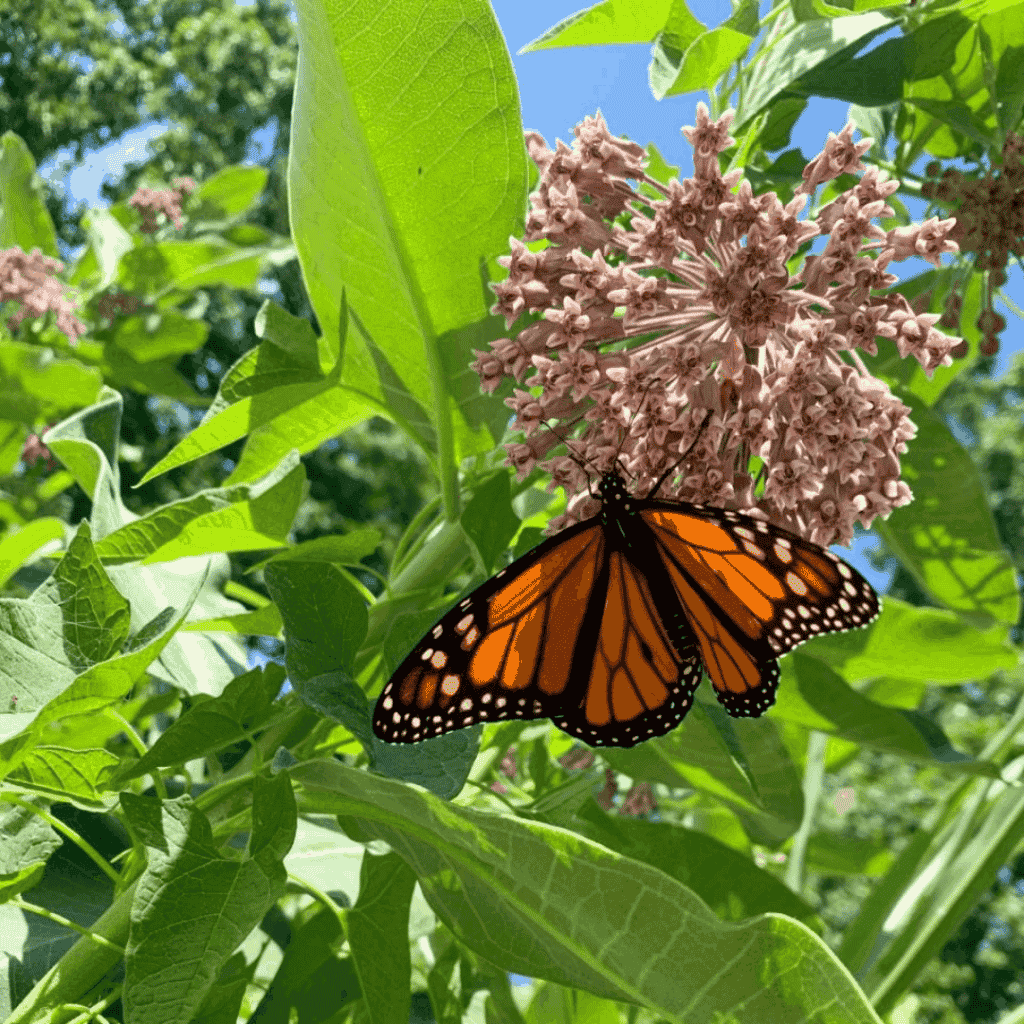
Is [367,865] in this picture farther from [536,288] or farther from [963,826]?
[963,826]

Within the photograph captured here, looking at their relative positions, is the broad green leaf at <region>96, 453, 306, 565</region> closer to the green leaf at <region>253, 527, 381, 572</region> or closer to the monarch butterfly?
the green leaf at <region>253, 527, 381, 572</region>

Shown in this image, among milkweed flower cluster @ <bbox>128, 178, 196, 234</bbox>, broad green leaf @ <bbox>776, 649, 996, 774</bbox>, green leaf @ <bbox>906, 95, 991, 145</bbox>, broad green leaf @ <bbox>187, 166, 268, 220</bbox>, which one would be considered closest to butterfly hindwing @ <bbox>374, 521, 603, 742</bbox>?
broad green leaf @ <bbox>776, 649, 996, 774</bbox>

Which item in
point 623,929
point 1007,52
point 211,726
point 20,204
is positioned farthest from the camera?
point 20,204

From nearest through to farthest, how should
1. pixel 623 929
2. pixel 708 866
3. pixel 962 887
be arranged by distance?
pixel 623 929
pixel 708 866
pixel 962 887

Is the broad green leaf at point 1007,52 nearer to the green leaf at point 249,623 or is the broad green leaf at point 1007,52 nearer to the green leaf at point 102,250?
the green leaf at point 249,623

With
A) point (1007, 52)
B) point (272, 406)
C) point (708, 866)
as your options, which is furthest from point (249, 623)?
point (1007, 52)

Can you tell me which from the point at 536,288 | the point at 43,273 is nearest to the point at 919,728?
the point at 536,288

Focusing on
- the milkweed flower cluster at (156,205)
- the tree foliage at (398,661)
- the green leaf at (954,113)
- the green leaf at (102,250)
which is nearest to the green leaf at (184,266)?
the green leaf at (102,250)

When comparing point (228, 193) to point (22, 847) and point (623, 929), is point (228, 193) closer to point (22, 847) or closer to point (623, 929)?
point (22, 847)
